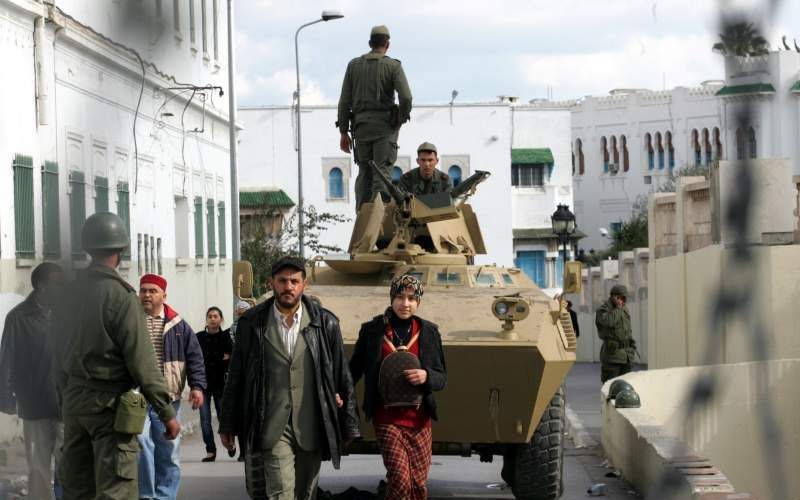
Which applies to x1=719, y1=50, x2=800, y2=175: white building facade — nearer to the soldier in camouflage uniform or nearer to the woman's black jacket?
the woman's black jacket

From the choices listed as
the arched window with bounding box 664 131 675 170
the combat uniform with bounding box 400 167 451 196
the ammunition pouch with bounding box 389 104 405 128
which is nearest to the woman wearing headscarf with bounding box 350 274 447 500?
the ammunition pouch with bounding box 389 104 405 128

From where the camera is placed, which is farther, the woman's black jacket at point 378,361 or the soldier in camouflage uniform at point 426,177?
the soldier in camouflage uniform at point 426,177

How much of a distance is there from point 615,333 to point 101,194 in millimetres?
15505

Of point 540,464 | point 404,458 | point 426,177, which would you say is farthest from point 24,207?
point 426,177

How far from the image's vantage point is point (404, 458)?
770cm

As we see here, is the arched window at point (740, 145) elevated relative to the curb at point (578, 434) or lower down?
elevated

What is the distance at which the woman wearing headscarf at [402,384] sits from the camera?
7613mm

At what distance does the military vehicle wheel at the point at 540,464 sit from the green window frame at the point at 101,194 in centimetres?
853

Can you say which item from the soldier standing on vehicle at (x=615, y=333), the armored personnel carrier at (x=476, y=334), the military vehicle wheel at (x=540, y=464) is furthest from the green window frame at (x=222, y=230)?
the soldier standing on vehicle at (x=615, y=333)

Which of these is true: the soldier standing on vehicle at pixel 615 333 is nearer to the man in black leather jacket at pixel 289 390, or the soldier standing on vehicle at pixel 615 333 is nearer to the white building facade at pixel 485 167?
the white building facade at pixel 485 167

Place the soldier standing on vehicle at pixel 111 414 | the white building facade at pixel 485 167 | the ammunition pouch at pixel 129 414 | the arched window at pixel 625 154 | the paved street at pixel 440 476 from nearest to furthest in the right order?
the arched window at pixel 625 154 < the soldier standing on vehicle at pixel 111 414 < the ammunition pouch at pixel 129 414 < the paved street at pixel 440 476 < the white building facade at pixel 485 167

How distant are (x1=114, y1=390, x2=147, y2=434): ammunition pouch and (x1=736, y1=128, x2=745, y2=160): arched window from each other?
5067 millimetres

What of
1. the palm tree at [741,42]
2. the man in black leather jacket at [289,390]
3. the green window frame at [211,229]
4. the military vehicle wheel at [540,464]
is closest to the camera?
the palm tree at [741,42]

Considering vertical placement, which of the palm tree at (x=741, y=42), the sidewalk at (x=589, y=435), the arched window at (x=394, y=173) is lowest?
the sidewalk at (x=589, y=435)
